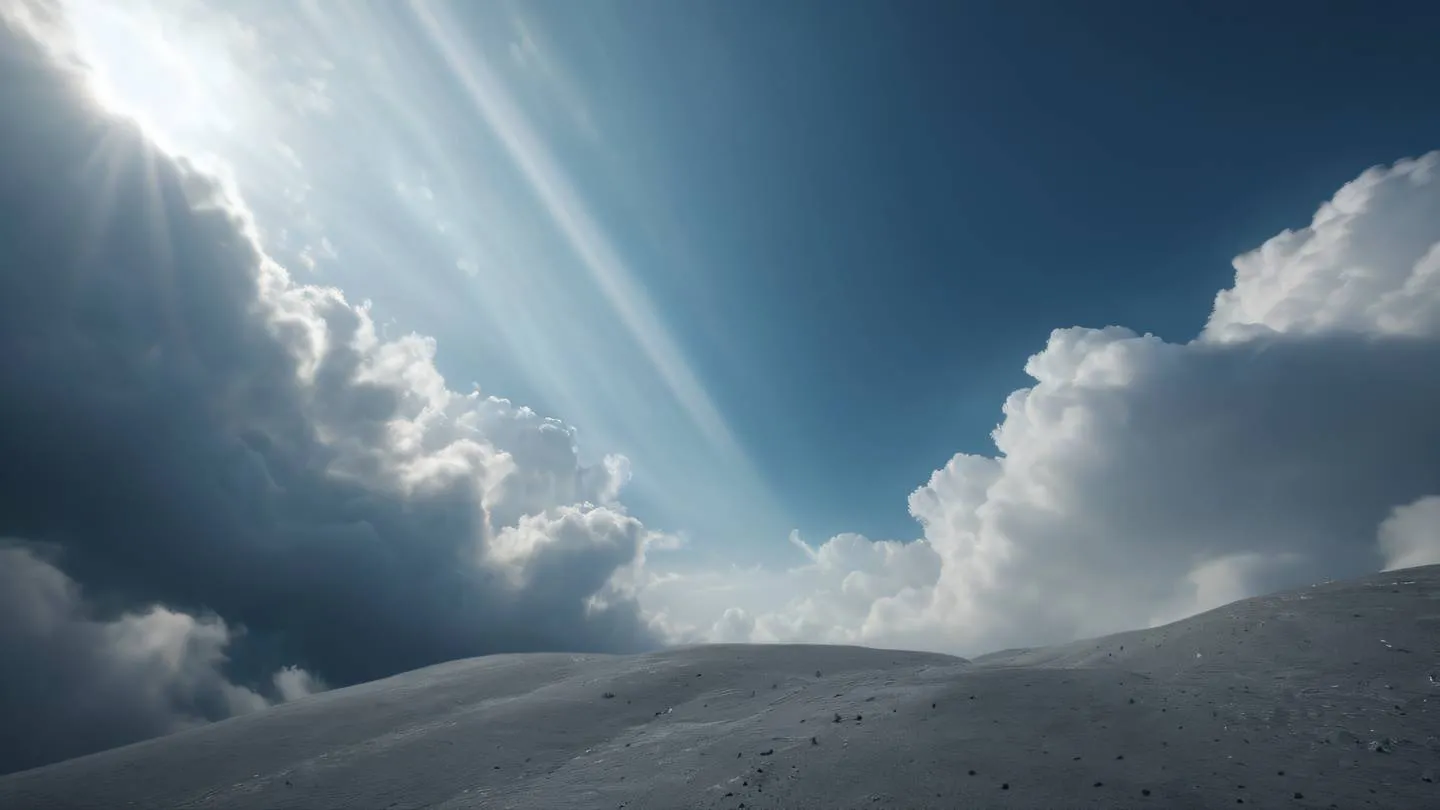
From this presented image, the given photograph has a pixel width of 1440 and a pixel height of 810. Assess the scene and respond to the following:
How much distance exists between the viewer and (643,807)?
1171 centimetres

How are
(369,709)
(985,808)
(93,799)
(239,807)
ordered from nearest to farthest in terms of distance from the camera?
1. (985,808)
2. (239,807)
3. (93,799)
4. (369,709)

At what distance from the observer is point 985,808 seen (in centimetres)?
998

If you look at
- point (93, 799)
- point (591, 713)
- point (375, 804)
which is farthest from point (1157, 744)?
point (93, 799)

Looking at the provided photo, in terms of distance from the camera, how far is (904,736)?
1295 centimetres

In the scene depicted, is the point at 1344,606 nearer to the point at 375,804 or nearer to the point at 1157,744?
the point at 1157,744

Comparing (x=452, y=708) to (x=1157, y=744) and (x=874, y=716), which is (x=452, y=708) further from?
(x=1157, y=744)

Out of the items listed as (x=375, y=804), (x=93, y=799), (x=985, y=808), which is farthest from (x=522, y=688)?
(x=985, y=808)

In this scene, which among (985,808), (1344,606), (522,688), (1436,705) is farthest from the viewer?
(522,688)

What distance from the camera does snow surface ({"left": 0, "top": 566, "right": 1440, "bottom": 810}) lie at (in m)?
10.4

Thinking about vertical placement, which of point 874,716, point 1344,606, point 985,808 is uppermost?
point 1344,606

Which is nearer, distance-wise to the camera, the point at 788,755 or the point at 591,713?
the point at 788,755

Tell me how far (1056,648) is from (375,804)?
70.6ft

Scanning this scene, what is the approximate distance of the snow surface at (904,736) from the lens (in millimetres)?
10375

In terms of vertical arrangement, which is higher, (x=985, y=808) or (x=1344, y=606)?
(x=1344, y=606)
